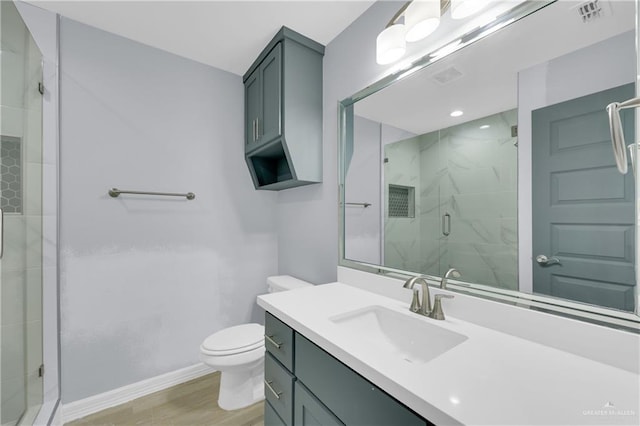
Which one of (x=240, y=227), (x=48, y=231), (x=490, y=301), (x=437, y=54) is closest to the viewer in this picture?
(x=490, y=301)

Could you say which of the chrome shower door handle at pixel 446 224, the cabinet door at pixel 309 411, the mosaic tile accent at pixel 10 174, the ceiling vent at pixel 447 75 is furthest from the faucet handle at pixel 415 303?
the mosaic tile accent at pixel 10 174

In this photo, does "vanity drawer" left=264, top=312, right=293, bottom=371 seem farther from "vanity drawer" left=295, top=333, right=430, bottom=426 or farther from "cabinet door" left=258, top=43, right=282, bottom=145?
"cabinet door" left=258, top=43, right=282, bottom=145

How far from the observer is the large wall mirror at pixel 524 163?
0.70m

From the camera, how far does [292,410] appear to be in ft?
3.25

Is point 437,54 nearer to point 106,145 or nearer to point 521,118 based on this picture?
point 521,118

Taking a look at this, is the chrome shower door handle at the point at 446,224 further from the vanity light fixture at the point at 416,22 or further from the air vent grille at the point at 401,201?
the vanity light fixture at the point at 416,22

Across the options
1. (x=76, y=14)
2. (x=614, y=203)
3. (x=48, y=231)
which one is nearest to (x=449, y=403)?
(x=614, y=203)

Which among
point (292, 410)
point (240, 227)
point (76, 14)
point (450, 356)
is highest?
point (76, 14)

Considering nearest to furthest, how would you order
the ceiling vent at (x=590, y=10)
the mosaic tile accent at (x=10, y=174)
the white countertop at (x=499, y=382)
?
the white countertop at (x=499, y=382), the ceiling vent at (x=590, y=10), the mosaic tile accent at (x=10, y=174)

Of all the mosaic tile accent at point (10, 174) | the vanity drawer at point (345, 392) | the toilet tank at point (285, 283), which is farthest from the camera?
the toilet tank at point (285, 283)

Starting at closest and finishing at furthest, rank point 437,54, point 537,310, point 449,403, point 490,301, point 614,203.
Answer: point 449,403 → point 614,203 → point 537,310 → point 490,301 → point 437,54

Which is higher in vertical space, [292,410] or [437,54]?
[437,54]

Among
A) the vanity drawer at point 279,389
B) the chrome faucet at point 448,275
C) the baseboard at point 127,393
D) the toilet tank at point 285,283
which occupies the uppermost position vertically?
the chrome faucet at point 448,275

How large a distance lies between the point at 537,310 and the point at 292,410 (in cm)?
92
